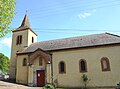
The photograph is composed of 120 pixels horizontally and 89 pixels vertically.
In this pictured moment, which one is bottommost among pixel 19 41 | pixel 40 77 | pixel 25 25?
pixel 40 77

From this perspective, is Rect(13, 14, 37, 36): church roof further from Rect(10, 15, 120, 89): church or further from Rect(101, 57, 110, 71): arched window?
Rect(101, 57, 110, 71): arched window

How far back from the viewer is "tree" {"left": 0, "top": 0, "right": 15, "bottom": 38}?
12.2m

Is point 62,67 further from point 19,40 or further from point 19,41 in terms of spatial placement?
point 19,40

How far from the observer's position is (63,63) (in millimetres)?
24281

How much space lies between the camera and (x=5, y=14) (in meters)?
12.3

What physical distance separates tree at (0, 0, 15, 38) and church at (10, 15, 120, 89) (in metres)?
13.2

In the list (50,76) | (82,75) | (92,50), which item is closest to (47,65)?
(50,76)

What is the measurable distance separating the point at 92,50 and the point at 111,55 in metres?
3.00

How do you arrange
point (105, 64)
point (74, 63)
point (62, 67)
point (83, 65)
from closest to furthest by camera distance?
point (105, 64) → point (83, 65) → point (74, 63) → point (62, 67)

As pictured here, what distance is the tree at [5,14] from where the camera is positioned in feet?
39.9

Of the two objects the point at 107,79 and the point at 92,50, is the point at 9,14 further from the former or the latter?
the point at 107,79

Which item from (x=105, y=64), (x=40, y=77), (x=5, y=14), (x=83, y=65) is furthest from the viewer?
(x=40, y=77)

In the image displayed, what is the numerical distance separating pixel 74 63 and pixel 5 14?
14478 mm

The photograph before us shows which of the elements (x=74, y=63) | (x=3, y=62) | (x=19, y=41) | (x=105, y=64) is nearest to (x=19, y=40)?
(x=19, y=41)
